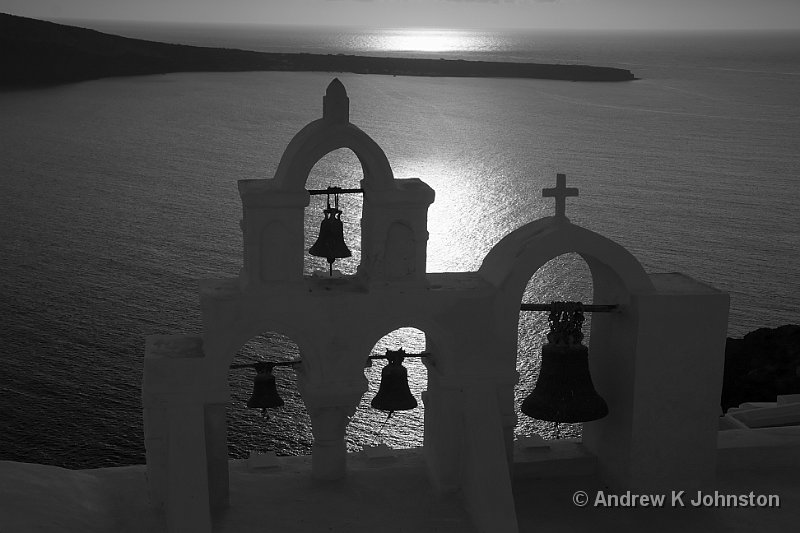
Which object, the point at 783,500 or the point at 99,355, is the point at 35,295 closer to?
the point at 99,355

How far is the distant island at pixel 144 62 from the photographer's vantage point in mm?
101250

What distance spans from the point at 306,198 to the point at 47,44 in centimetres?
10303

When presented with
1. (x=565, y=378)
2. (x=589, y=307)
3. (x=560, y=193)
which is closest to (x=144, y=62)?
(x=560, y=193)

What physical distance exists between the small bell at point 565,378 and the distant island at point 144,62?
3772 inches

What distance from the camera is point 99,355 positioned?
31.9 m

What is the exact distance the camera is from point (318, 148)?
397 inches

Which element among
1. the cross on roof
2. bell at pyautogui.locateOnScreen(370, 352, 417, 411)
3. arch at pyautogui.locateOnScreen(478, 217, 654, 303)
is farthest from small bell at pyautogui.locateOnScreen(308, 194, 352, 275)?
the cross on roof

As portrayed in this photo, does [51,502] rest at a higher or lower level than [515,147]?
lower

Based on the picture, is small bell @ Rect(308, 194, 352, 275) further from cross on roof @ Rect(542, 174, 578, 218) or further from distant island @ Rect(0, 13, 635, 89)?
distant island @ Rect(0, 13, 635, 89)

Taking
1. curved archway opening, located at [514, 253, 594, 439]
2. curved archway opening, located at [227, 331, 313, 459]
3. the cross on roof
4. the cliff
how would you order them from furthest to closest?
curved archway opening, located at [514, 253, 594, 439] → the cliff → curved archway opening, located at [227, 331, 313, 459] → the cross on roof

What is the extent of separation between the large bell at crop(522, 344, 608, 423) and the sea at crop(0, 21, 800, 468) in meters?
2.54

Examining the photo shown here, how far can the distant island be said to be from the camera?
332 ft

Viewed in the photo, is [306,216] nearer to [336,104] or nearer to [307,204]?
[307,204]

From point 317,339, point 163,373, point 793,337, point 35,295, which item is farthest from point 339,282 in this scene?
point 35,295
